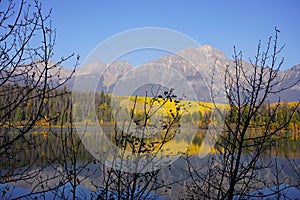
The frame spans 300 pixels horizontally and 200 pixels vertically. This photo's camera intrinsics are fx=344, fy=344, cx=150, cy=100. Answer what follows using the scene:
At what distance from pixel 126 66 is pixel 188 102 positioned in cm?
123

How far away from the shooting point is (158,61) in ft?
16.0

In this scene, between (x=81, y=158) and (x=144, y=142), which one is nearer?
(x=144, y=142)

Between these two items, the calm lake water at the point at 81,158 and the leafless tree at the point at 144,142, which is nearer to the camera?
the leafless tree at the point at 144,142

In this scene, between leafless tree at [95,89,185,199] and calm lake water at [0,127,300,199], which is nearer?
leafless tree at [95,89,185,199]

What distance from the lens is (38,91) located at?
266 cm

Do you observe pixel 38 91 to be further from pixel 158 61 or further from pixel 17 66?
pixel 158 61

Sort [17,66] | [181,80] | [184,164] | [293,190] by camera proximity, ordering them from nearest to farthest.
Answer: [17,66] → [181,80] → [293,190] → [184,164]

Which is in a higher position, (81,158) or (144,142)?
(144,142)

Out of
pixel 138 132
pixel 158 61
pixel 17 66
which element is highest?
pixel 158 61

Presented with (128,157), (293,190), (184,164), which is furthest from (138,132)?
(184,164)

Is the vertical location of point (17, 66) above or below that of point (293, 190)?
above

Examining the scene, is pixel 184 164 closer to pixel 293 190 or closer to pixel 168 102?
pixel 293 190

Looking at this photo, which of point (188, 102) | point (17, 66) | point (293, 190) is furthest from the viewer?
point (293, 190)

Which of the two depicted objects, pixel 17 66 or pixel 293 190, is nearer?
pixel 17 66
